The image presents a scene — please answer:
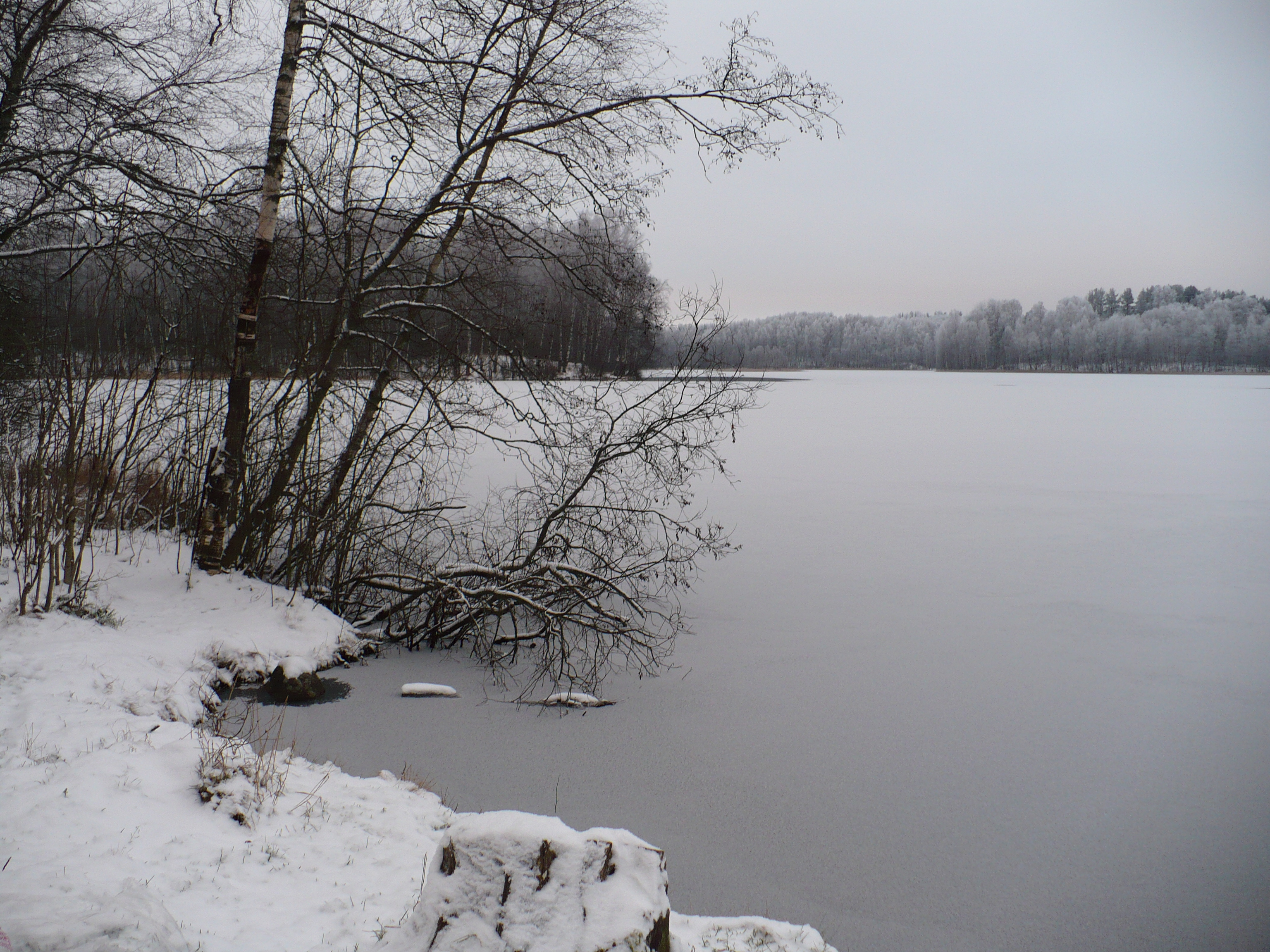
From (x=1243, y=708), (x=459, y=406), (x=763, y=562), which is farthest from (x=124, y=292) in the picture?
(x=1243, y=708)

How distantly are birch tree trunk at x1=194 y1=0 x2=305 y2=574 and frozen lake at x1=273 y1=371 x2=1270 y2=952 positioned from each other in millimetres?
1839

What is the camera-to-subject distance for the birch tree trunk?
601 centimetres

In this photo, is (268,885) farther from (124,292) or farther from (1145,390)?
(1145,390)

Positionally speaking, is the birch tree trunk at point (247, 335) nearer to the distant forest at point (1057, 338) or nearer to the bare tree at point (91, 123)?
the bare tree at point (91, 123)

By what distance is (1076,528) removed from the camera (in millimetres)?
11898

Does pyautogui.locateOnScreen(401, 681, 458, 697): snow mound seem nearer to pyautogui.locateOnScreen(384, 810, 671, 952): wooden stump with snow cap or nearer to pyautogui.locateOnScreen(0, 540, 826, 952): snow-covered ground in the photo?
pyautogui.locateOnScreen(0, 540, 826, 952): snow-covered ground

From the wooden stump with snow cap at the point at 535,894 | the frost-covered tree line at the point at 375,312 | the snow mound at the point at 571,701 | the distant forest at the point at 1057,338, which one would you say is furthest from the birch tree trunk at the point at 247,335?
the distant forest at the point at 1057,338

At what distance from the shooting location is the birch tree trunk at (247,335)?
19.7ft

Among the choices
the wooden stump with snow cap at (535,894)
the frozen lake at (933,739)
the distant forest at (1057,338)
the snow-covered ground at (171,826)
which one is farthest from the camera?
the distant forest at (1057,338)

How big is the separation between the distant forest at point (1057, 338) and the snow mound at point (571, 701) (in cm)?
5806

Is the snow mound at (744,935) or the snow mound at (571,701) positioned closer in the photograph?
the snow mound at (744,935)

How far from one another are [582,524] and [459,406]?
1710 millimetres

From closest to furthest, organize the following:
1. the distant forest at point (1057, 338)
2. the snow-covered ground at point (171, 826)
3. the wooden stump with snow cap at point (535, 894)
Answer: the wooden stump with snow cap at point (535, 894) → the snow-covered ground at point (171, 826) → the distant forest at point (1057, 338)

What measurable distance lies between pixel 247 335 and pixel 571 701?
3.98 meters
